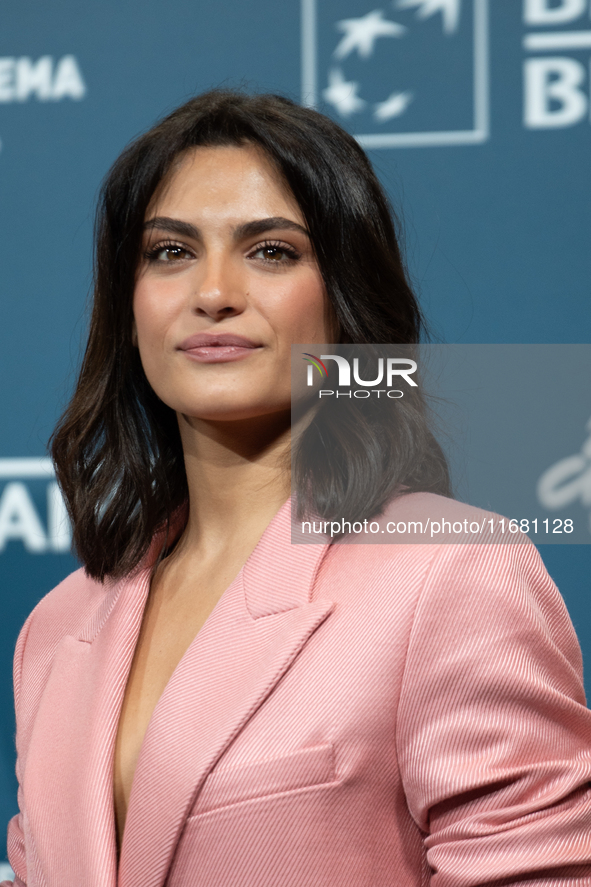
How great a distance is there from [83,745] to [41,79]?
4.97 feet

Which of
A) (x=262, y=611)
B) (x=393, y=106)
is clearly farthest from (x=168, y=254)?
(x=393, y=106)

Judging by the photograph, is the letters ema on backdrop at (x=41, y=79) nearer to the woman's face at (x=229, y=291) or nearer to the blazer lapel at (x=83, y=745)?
the woman's face at (x=229, y=291)

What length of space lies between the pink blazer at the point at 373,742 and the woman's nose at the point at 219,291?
13.3 inches

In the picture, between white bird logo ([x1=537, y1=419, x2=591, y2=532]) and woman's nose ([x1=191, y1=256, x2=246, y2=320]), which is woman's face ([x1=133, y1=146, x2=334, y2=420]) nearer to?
woman's nose ([x1=191, y1=256, x2=246, y2=320])

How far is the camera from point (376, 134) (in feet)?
6.33

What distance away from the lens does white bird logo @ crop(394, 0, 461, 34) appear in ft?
6.16

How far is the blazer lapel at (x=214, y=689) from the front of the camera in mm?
1015

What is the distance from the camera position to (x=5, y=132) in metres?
2.10

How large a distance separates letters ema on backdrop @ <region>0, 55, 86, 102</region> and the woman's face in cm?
95

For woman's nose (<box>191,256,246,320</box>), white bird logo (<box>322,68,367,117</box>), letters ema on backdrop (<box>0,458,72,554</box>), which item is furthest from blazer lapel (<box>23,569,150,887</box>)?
white bird logo (<box>322,68,367,117</box>)

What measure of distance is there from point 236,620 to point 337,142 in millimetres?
656

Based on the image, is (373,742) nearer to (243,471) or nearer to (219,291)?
(243,471)

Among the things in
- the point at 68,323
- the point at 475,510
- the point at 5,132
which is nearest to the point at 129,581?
the point at 475,510

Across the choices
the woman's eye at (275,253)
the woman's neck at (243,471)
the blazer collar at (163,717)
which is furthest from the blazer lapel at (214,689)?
the woman's eye at (275,253)
